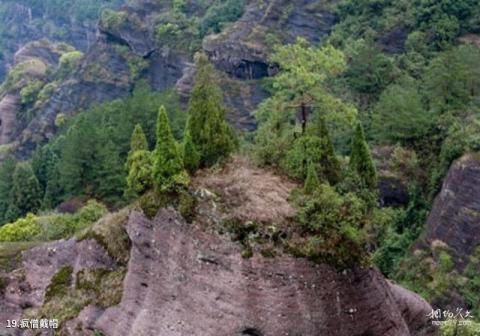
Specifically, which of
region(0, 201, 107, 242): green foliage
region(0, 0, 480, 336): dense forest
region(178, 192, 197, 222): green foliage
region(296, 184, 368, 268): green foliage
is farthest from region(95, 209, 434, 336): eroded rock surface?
region(0, 201, 107, 242): green foliage

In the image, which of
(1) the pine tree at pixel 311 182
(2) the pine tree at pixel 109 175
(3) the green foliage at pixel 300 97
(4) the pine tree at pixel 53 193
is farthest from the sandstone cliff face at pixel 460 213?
(4) the pine tree at pixel 53 193

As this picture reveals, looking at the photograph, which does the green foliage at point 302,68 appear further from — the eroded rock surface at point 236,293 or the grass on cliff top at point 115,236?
the eroded rock surface at point 236,293

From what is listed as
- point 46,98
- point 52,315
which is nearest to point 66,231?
point 52,315

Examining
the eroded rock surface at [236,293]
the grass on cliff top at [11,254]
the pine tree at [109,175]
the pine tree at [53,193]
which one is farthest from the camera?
the pine tree at [53,193]

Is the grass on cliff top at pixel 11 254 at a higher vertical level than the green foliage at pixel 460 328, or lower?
lower

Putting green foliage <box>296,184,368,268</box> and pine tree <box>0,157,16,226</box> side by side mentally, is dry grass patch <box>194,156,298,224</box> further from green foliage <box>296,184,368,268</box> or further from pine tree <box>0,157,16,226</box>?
pine tree <box>0,157,16,226</box>

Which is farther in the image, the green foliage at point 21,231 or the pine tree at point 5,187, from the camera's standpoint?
the pine tree at point 5,187

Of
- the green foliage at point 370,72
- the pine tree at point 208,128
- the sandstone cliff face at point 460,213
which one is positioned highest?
the pine tree at point 208,128
